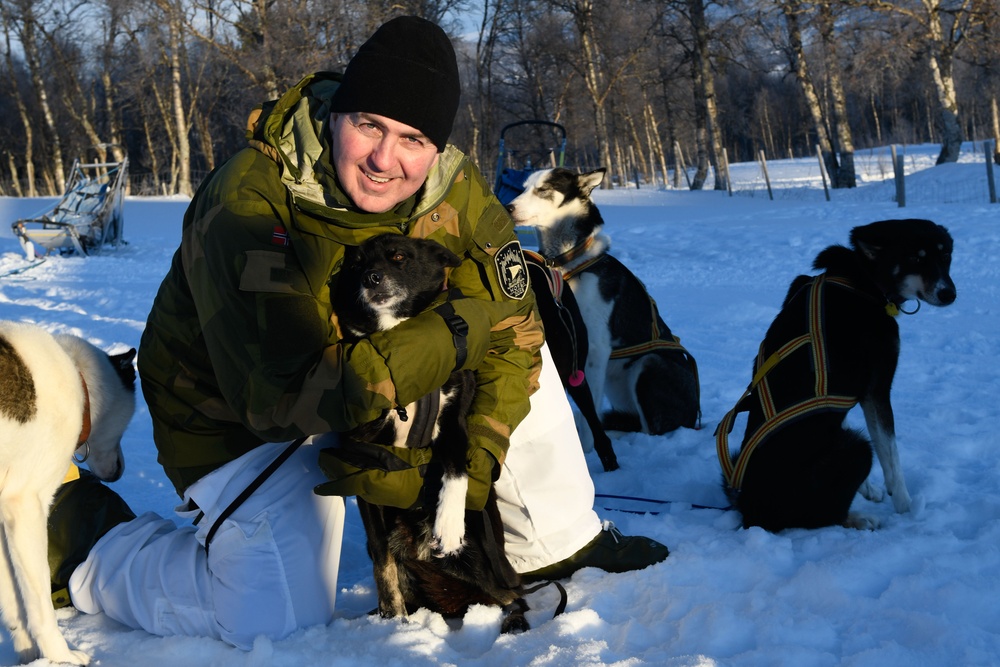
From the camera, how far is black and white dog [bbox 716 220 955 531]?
9.89ft

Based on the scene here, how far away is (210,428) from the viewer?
2576mm

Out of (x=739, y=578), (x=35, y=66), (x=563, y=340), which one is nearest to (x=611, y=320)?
(x=563, y=340)

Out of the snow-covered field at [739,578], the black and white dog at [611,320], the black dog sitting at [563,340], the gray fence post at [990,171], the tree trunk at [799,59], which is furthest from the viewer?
the tree trunk at [799,59]

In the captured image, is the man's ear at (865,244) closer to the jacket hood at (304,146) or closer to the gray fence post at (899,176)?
the jacket hood at (304,146)

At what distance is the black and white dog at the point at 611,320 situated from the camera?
456cm

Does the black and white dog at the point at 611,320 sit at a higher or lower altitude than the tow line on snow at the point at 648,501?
higher

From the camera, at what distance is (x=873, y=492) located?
3.44 meters

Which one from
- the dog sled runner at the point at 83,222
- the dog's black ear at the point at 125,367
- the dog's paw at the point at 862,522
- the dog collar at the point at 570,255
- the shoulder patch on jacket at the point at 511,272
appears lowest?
the dog's paw at the point at 862,522

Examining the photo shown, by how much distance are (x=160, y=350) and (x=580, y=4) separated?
2404 cm

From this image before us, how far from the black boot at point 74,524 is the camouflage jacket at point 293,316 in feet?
1.45

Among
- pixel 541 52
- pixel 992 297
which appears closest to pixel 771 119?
pixel 541 52

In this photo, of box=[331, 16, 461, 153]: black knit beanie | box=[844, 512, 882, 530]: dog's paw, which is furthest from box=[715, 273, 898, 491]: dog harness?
box=[331, 16, 461, 153]: black knit beanie

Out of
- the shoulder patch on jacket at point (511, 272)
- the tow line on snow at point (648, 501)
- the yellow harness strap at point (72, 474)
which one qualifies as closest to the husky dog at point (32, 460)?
the yellow harness strap at point (72, 474)

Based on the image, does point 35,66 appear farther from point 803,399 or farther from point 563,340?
point 803,399
